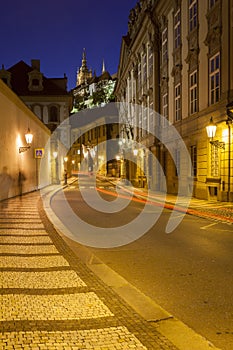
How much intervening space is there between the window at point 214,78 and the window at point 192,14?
347 cm

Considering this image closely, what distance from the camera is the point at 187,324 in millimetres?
4484

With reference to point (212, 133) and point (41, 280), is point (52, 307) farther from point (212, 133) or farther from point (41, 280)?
point (212, 133)

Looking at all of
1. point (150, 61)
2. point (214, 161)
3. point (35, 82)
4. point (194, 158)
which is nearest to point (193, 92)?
point (194, 158)

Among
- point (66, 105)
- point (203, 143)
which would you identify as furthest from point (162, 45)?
point (66, 105)

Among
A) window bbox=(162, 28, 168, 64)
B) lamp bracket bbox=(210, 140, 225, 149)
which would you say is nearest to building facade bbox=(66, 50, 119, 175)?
window bbox=(162, 28, 168, 64)

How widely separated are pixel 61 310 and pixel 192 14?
21.6 meters

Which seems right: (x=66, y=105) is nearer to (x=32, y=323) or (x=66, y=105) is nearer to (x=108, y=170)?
(x=108, y=170)

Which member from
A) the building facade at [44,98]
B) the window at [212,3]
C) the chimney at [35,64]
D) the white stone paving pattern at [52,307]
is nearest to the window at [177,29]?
the window at [212,3]

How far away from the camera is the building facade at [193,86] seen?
Answer: 18.4 meters

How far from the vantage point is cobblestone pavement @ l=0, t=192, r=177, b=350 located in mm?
3814

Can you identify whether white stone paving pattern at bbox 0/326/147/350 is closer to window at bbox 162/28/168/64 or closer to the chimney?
window at bbox 162/28/168/64

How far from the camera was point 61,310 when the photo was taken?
183 inches

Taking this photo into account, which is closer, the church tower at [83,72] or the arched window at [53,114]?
the arched window at [53,114]

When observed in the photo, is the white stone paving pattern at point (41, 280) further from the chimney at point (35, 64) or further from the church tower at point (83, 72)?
the church tower at point (83, 72)
